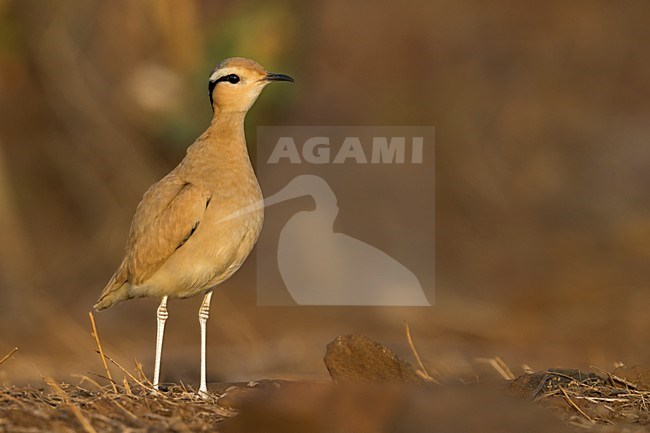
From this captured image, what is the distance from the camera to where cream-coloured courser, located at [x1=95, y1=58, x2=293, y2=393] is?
211 inches

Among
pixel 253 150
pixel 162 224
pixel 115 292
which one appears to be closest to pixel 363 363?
pixel 162 224

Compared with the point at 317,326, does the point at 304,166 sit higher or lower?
higher

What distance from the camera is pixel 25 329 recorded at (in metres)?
10.9

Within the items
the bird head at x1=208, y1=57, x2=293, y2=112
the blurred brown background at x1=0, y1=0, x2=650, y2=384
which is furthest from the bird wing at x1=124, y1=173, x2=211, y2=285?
the blurred brown background at x1=0, y1=0, x2=650, y2=384

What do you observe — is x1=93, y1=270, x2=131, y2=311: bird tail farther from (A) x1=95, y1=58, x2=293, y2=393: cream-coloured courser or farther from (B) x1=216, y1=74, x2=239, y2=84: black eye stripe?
(B) x1=216, y1=74, x2=239, y2=84: black eye stripe

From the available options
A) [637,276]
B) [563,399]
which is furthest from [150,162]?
[563,399]

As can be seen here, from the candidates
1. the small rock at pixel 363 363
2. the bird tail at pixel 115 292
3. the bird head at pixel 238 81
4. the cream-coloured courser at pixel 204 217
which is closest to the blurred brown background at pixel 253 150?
the bird tail at pixel 115 292

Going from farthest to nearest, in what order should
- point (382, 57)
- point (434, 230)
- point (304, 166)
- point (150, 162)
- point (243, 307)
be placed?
point (382, 57) → point (304, 166) → point (434, 230) → point (150, 162) → point (243, 307)

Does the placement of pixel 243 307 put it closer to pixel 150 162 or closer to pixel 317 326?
pixel 317 326

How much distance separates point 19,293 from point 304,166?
5.92 m

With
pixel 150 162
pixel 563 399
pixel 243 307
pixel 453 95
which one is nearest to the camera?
pixel 563 399

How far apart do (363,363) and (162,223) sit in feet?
3.92

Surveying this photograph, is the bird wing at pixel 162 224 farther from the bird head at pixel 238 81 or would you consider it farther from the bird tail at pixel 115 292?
the bird head at pixel 238 81

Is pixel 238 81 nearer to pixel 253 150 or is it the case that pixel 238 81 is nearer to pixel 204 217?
pixel 204 217
